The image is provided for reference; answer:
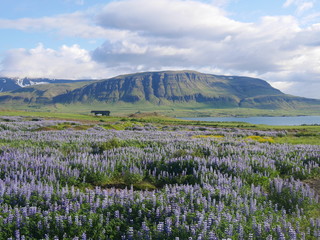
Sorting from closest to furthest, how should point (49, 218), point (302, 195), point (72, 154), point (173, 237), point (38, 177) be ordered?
point (173, 237) < point (49, 218) < point (302, 195) < point (38, 177) < point (72, 154)

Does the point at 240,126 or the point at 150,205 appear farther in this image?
the point at 240,126

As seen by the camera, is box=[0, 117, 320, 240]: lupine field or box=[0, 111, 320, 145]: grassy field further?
box=[0, 111, 320, 145]: grassy field

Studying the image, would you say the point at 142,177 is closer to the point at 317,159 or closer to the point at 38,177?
the point at 38,177

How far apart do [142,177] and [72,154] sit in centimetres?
342

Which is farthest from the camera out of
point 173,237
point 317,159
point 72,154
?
point 317,159

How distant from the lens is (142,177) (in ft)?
30.0

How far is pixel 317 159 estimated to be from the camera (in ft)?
39.3

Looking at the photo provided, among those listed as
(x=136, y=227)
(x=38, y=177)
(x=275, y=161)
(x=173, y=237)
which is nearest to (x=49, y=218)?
(x=136, y=227)

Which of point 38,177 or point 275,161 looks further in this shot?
point 275,161

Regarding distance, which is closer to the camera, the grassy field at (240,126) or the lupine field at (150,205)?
the lupine field at (150,205)

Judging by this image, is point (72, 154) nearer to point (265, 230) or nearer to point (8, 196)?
point (8, 196)

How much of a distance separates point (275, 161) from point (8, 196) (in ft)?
30.1

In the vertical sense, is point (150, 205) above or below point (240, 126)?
above

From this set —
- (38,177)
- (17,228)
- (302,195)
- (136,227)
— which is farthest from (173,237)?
(38,177)
